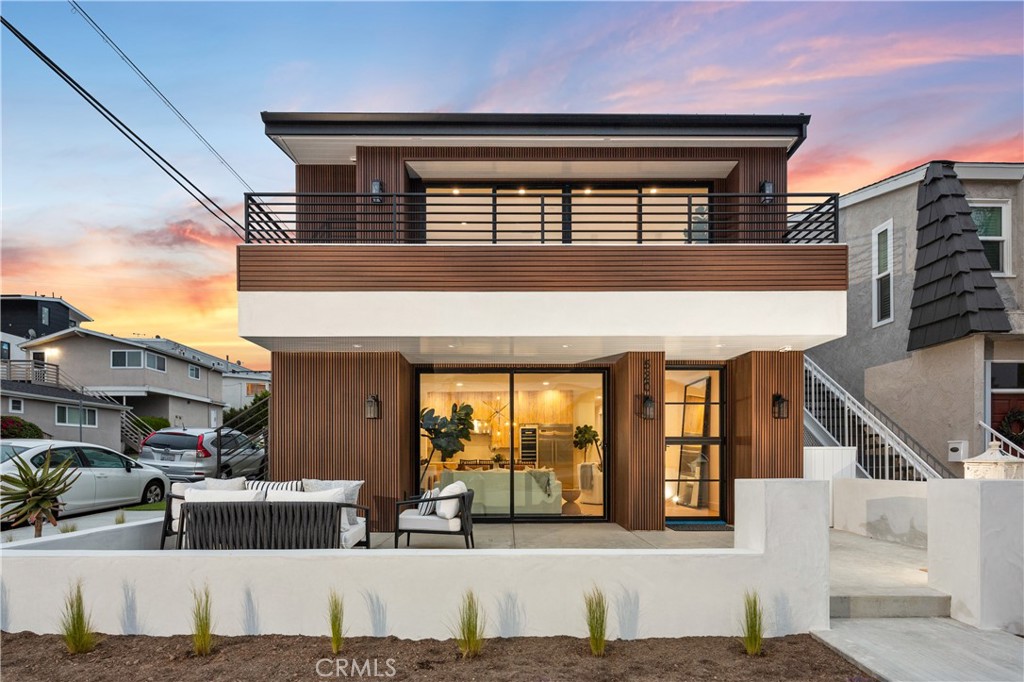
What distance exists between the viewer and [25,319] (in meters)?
36.3

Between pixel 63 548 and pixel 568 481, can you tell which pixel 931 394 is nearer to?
pixel 568 481

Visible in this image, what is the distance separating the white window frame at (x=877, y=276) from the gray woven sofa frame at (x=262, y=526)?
12.4 m

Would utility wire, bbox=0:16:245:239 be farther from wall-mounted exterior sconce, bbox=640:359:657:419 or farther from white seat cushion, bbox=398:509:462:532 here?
wall-mounted exterior sconce, bbox=640:359:657:419

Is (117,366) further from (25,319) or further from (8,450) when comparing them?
(8,450)

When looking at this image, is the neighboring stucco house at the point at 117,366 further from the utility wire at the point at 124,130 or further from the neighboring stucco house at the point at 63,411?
the utility wire at the point at 124,130

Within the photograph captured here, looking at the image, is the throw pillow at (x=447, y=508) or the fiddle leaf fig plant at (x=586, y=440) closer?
the throw pillow at (x=447, y=508)

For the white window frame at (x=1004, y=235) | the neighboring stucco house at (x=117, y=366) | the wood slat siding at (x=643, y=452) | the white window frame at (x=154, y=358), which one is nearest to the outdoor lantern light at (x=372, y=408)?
the wood slat siding at (x=643, y=452)

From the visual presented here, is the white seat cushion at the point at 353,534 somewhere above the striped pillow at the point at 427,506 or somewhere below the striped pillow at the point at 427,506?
below

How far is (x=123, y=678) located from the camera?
15.8ft

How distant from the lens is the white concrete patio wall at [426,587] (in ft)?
18.6

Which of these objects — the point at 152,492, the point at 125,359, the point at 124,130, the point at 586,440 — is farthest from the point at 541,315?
the point at 125,359

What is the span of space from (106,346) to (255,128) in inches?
923

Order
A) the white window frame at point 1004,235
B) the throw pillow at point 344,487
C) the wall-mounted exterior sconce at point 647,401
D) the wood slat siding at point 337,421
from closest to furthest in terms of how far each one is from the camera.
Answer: the throw pillow at point 344,487, the wood slat siding at point 337,421, the wall-mounted exterior sconce at point 647,401, the white window frame at point 1004,235

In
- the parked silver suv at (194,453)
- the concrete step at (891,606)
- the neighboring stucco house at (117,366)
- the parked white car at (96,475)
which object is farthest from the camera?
the neighboring stucco house at (117,366)
